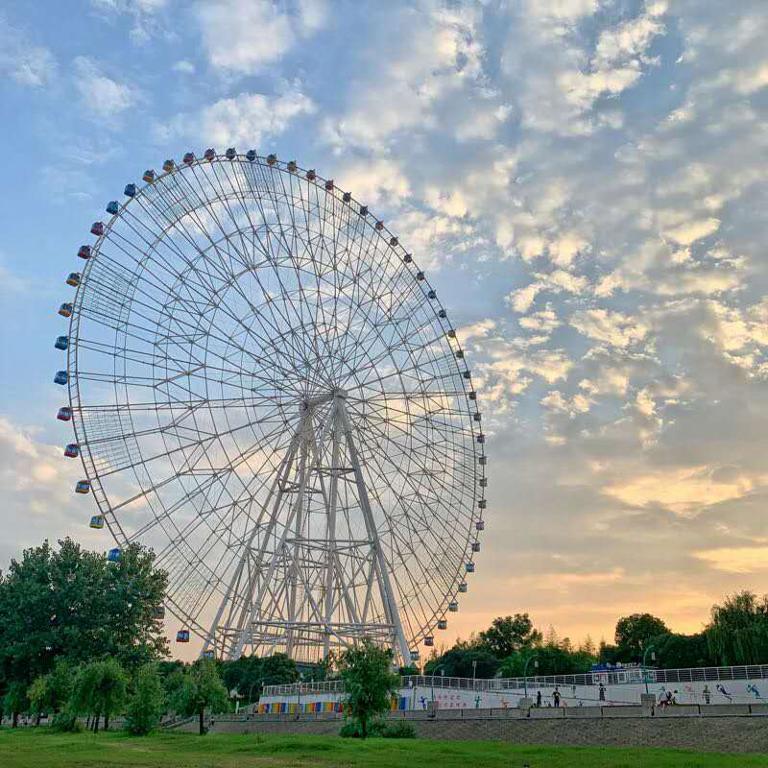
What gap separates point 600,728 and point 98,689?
2850 cm

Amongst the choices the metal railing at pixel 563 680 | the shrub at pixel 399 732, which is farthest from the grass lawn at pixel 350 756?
the metal railing at pixel 563 680

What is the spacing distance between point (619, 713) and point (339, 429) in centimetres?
2949

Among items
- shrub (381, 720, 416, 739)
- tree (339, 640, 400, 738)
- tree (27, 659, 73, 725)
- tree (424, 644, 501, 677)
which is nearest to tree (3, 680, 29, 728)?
tree (27, 659, 73, 725)

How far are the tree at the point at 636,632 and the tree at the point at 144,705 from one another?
72.4m

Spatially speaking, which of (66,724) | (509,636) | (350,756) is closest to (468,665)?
(509,636)

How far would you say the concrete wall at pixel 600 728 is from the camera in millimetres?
32531

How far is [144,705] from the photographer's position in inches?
1977

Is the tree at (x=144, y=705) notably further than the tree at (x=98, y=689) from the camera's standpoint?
Yes

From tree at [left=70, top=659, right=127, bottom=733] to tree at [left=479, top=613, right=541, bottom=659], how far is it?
82.4 metres

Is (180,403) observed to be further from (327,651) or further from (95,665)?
(327,651)

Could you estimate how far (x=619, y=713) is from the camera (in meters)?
37.4

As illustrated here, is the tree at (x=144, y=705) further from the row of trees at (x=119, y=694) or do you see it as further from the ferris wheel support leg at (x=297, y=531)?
the ferris wheel support leg at (x=297, y=531)

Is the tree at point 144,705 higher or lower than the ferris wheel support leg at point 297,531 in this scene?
lower

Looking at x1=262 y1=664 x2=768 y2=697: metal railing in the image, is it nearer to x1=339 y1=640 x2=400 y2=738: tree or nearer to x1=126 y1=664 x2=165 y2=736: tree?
x1=339 y1=640 x2=400 y2=738: tree
